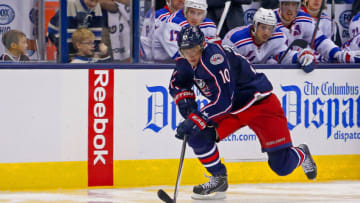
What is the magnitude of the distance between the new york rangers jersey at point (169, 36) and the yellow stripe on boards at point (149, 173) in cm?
80

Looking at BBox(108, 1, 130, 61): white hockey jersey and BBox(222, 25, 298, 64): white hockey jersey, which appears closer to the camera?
BBox(108, 1, 130, 61): white hockey jersey

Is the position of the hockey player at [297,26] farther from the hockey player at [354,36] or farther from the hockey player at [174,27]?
the hockey player at [174,27]

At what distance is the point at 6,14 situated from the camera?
5.97 meters

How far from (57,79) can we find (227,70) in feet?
4.54

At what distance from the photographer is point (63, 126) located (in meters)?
6.04

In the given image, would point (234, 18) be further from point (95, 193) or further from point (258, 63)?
point (95, 193)

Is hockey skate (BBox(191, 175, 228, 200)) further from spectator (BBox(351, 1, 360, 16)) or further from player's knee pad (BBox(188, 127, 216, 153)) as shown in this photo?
spectator (BBox(351, 1, 360, 16))

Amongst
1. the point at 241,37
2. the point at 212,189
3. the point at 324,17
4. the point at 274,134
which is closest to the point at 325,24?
the point at 324,17

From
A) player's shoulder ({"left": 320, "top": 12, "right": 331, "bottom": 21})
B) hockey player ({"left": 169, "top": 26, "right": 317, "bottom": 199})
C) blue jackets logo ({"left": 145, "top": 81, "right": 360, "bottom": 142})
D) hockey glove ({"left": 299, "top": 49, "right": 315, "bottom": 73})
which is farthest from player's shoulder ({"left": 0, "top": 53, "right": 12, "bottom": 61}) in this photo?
player's shoulder ({"left": 320, "top": 12, "right": 331, "bottom": 21})

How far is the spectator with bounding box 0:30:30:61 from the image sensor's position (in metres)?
5.97

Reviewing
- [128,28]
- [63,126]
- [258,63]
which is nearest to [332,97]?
[258,63]

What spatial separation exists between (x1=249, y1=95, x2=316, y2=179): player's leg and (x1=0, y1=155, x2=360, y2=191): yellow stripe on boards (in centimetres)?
88

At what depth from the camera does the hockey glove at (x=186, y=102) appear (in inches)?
217

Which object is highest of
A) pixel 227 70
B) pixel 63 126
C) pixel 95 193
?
pixel 227 70
